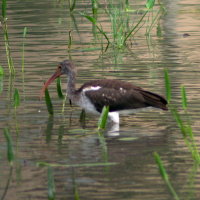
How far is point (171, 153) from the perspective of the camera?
9.64m

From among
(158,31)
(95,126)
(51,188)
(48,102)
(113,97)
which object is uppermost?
(51,188)

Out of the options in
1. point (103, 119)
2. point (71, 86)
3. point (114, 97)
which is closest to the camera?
point (103, 119)

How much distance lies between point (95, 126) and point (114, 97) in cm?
48

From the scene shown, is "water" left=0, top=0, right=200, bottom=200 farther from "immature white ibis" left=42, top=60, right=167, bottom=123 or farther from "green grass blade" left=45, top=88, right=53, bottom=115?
"immature white ibis" left=42, top=60, right=167, bottom=123

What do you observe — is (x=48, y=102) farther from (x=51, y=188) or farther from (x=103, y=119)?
(x=51, y=188)

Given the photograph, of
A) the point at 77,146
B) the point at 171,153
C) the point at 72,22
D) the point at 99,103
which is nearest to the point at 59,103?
the point at 99,103

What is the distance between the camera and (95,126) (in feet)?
37.2

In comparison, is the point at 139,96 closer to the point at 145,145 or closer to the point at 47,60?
the point at 145,145

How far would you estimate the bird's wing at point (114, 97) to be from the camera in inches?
438

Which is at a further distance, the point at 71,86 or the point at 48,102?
the point at 71,86

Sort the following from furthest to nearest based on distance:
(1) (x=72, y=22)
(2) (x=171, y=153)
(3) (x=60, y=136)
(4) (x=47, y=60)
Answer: (1) (x=72, y=22) → (4) (x=47, y=60) → (3) (x=60, y=136) → (2) (x=171, y=153)

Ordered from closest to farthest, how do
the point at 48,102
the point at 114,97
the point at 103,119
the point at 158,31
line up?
the point at 103,119
the point at 114,97
the point at 48,102
the point at 158,31

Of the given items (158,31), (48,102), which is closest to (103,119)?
(48,102)

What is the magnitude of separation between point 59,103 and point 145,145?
278 cm
